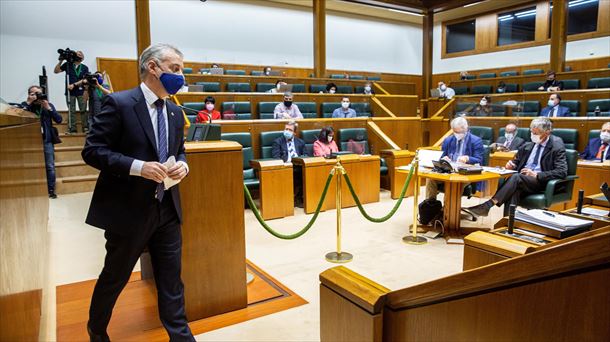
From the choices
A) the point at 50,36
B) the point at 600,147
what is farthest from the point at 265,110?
the point at 50,36

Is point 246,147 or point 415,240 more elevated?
point 246,147

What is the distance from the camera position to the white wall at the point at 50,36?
29.2ft

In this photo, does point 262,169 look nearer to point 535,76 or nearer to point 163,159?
point 163,159

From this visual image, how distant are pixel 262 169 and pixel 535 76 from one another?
24.4 feet

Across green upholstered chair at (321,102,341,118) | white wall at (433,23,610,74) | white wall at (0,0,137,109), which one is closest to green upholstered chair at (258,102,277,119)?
green upholstered chair at (321,102,341,118)

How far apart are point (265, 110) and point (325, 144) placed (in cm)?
158

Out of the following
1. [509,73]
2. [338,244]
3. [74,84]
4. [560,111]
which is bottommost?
[338,244]

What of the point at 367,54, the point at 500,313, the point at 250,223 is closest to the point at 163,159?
the point at 500,313

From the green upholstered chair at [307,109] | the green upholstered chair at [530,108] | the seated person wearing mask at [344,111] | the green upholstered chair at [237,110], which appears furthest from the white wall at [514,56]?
the green upholstered chair at [237,110]

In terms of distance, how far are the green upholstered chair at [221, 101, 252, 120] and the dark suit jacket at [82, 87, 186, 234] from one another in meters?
4.64

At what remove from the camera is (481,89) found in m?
10.3

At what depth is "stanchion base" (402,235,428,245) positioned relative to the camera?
4.00 meters

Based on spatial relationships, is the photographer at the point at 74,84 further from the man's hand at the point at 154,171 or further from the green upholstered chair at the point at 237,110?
the man's hand at the point at 154,171

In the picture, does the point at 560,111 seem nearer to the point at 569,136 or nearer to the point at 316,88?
the point at 569,136
